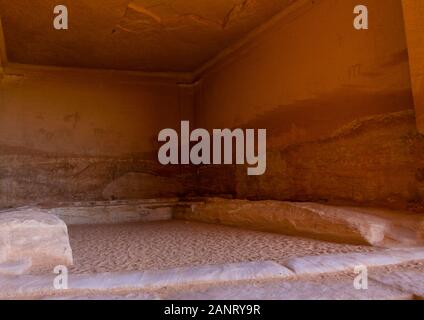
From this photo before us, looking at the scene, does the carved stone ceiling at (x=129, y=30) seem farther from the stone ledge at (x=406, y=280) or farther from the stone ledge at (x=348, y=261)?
the stone ledge at (x=406, y=280)

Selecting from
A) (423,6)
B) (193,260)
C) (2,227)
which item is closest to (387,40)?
(423,6)

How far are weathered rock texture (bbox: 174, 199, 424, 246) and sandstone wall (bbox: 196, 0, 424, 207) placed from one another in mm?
448

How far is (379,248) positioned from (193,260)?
5.12 ft

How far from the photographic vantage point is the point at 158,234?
488 centimetres

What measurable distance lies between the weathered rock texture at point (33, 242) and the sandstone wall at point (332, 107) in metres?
3.17

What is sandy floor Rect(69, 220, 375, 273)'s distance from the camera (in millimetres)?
3027

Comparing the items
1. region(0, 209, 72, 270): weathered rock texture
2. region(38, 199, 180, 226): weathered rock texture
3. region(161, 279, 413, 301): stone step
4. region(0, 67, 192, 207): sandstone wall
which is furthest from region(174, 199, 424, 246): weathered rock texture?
region(0, 67, 192, 207): sandstone wall

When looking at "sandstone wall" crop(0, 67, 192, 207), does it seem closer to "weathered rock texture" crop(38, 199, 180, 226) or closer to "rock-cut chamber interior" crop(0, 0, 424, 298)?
"rock-cut chamber interior" crop(0, 0, 424, 298)

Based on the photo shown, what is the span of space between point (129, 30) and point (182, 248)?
3.82m

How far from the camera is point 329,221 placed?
3855mm

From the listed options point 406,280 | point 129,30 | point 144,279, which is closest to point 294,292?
point 406,280

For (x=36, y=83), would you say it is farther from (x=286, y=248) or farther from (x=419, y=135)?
(x=419, y=135)

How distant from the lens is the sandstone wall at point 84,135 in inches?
281
